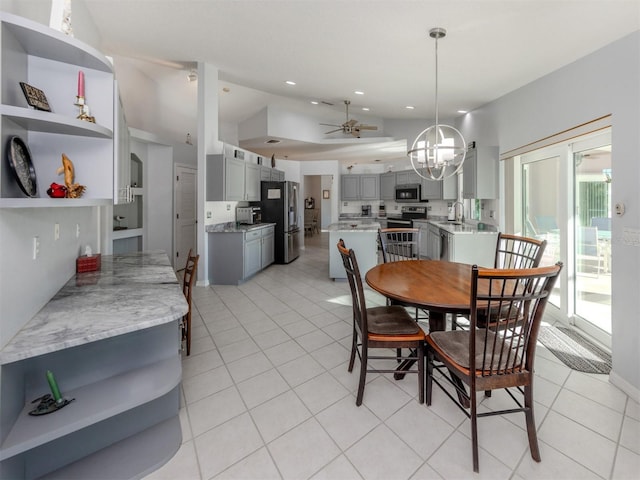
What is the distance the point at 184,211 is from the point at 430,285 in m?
5.15

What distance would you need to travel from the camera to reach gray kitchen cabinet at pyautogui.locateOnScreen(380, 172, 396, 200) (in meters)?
8.07

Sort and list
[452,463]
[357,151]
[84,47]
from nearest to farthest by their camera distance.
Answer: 1. [84,47]
2. [452,463]
3. [357,151]

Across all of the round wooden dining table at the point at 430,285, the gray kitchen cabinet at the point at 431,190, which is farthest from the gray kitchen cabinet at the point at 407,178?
the round wooden dining table at the point at 430,285

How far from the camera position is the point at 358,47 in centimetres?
337

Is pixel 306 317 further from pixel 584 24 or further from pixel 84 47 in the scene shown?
pixel 584 24

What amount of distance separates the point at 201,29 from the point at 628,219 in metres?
4.19

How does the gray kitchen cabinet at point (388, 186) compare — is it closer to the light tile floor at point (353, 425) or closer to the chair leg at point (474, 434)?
the light tile floor at point (353, 425)

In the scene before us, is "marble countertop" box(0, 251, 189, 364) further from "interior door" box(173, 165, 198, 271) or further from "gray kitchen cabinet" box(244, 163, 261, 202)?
"interior door" box(173, 165, 198, 271)

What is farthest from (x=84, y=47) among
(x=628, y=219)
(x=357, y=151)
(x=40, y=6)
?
(x=357, y=151)

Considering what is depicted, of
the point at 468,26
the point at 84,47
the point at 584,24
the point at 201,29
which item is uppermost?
the point at 201,29

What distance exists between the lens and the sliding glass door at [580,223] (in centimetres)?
288

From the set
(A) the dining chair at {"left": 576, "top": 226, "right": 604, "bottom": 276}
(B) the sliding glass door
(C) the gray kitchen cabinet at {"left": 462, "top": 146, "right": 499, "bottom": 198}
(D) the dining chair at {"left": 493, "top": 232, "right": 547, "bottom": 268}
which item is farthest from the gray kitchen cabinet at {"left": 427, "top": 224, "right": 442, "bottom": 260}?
(D) the dining chair at {"left": 493, "top": 232, "right": 547, "bottom": 268}

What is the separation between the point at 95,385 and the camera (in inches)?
59.1

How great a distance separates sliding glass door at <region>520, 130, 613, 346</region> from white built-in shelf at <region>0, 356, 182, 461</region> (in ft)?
11.6
